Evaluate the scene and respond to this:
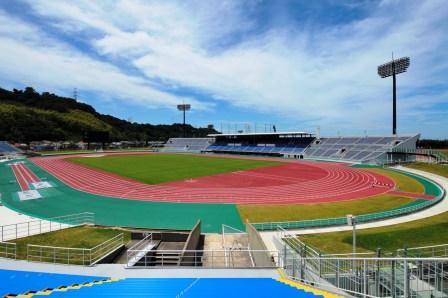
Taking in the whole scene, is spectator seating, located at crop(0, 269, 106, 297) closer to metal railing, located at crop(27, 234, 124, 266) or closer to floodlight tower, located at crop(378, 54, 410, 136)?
metal railing, located at crop(27, 234, 124, 266)

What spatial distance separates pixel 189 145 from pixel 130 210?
7528 centimetres

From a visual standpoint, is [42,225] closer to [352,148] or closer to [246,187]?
[246,187]

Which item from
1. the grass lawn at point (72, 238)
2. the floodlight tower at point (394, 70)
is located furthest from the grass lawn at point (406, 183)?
the grass lawn at point (72, 238)

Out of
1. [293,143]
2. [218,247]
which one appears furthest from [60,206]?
[293,143]

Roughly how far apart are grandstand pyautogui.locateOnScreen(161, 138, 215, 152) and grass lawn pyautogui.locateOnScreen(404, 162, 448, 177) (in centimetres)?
5942

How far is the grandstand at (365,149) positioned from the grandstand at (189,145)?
35549 millimetres

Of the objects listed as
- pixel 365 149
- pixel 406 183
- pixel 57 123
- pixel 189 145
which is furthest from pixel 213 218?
pixel 57 123

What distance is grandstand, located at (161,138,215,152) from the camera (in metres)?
93.9

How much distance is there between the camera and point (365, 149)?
5806 cm

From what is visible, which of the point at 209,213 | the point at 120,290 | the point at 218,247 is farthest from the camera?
the point at 209,213

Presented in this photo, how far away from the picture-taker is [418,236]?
582 inches

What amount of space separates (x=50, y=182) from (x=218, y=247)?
2749 centimetres

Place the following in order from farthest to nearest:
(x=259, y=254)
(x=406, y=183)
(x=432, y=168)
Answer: (x=432, y=168), (x=406, y=183), (x=259, y=254)

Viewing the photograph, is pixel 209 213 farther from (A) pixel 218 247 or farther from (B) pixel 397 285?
(B) pixel 397 285
